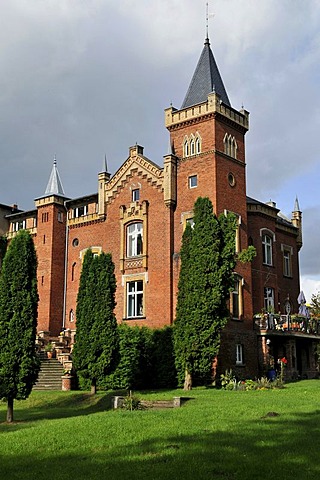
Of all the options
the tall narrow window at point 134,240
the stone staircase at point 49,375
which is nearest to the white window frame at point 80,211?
the tall narrow window at point 134,240

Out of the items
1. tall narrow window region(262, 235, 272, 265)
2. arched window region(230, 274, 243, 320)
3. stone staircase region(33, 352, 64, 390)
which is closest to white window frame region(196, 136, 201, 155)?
arched window region(230, 274, 243, 320)

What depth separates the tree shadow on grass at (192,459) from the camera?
351 inches

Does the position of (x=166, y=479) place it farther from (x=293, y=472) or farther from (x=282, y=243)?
(x=282, y=243)

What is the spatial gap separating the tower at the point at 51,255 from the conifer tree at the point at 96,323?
1145 centimetres

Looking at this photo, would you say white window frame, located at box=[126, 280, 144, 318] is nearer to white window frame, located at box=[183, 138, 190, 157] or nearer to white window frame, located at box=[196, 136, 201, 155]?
white window frame, located at box=[183, 138, 190, 157]

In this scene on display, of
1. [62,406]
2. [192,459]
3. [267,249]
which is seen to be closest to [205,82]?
[267,249]

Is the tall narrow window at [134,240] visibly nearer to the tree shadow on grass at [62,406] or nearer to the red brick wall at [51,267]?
the red brick wall at [51,267]

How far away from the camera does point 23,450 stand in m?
11.3

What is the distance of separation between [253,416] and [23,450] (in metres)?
6.41

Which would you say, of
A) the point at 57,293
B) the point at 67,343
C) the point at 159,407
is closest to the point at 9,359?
the point at 159,407

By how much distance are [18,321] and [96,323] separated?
721 cm

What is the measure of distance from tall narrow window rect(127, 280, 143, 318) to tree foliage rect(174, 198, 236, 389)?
20.8ft

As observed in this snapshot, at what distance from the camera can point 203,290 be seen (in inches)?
1047

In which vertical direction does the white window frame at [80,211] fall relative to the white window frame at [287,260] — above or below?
above
